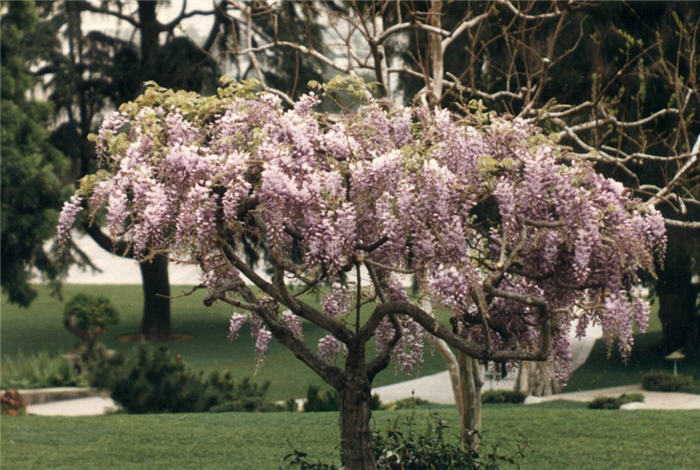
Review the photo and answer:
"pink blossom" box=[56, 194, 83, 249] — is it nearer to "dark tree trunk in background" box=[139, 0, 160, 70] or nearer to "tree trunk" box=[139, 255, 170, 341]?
"dark tree trunk in background" box=[139, 0, 160, 70]

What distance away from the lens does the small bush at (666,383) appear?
16.2m

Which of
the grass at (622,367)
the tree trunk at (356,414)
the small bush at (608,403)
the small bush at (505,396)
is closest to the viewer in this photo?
the tree trunk at (356,414)

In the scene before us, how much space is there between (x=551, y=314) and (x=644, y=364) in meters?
14.4

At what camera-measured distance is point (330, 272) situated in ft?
17.8

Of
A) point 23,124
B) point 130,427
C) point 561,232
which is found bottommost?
point 130,427

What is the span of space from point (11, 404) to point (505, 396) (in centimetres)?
692

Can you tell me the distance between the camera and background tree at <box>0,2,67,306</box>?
18047 millimetres

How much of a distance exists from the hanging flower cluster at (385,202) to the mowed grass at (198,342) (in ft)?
33.6

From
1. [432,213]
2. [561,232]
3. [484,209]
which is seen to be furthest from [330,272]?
[484,209]

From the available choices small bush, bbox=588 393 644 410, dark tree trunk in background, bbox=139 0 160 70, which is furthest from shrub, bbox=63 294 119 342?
small bush, bbox=588 393 644 410

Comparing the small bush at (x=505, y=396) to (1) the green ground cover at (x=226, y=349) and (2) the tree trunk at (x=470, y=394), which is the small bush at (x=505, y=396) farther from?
(2) the tree trunk at (x=470, y=394)

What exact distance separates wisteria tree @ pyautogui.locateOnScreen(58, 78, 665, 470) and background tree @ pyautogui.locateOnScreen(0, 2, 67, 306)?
12236mm

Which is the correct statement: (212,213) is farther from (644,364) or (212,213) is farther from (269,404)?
(644,364)

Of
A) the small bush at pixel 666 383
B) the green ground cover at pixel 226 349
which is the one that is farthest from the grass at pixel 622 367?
the small bush at pixel 666 383
